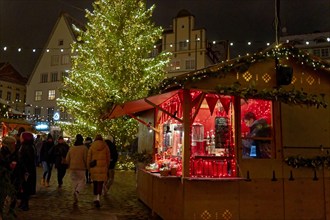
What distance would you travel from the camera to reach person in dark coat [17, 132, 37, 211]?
9.34 m

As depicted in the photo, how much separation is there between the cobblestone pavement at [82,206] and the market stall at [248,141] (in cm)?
145

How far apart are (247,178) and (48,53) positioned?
42721 millimetres

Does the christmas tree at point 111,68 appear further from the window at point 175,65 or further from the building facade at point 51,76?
the building facade at point 51,76

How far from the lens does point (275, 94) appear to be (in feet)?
27.0

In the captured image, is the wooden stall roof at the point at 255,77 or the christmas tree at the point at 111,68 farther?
the christmas tree at the point at 111,68

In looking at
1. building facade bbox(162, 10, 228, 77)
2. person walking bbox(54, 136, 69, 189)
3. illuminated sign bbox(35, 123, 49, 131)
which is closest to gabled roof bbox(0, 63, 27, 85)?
illuminated sign bbox(35, 123, 49, 131)

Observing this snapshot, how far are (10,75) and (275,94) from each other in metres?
56.2

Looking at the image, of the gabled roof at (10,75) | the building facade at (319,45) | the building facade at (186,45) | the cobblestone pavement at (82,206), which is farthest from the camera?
the gabled roof at (10,75)

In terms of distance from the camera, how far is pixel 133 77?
866 inches

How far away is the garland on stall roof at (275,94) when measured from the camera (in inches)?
310

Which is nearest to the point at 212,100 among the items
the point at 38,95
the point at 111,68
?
the point at 111,68

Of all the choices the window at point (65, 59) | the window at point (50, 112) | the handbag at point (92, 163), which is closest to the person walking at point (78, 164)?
the handbag at point (92, 163)

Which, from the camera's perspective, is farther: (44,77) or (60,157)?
(44,77)

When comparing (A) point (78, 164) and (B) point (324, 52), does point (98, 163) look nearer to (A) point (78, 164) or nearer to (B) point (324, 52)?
(A) point (78, 164)
